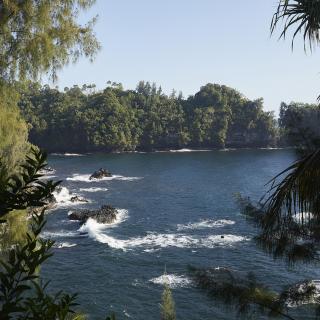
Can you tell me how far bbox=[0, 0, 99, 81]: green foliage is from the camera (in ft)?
28.0

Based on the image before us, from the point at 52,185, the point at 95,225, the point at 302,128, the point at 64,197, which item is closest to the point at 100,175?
the point at 64,197

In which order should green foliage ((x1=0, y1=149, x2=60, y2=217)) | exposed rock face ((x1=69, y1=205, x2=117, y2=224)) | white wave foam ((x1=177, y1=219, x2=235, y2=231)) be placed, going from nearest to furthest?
green foliage ((x1=0, y1=149, x2=60, y2=217)), white wave foam ((x1=177, y1=219, x2=235, y2=231)), exposed rock face ((x1=69, y1=205, x2=117, y2=224))

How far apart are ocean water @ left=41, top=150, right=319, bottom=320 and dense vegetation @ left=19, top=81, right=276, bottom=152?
167ft

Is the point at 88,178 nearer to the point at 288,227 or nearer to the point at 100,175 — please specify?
the point at 100,175

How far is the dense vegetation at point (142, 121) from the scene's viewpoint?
396 ft

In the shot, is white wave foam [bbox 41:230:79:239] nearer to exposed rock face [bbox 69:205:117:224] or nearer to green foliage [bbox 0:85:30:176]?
exposed rock face [bbox 69:205:117:224]

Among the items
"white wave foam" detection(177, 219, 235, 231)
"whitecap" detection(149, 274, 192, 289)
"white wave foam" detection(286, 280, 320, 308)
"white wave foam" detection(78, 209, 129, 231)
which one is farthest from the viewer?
"white wave foam" detection(177, 219, 235, 231)

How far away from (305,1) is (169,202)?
47513 millimetres

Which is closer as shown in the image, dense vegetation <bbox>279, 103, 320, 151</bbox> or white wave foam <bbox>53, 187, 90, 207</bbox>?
dense vegetation <bbox>279, 103, 320, 151</bbox>

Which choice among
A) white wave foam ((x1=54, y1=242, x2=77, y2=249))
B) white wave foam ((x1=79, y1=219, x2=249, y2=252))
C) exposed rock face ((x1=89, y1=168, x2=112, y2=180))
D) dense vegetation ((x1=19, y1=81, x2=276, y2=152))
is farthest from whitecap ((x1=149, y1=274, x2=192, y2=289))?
dense vegetation ((x1=19, y1=81, x2=276, y2=152))

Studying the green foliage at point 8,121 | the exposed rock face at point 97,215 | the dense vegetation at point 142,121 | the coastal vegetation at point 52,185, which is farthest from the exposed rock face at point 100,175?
the green foliage at point 8,121

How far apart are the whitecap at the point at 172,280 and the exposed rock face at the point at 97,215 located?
50.6ft

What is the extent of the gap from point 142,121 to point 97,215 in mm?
88292

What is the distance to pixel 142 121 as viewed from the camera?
129375mm
